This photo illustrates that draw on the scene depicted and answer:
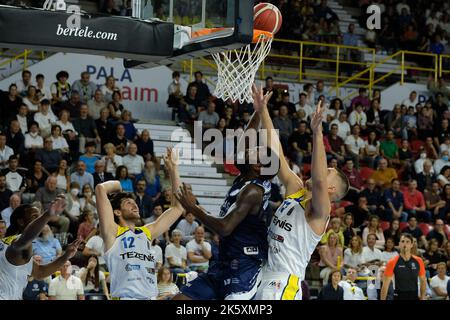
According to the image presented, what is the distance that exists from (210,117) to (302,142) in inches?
74.1

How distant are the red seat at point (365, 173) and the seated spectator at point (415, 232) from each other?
1.67 m

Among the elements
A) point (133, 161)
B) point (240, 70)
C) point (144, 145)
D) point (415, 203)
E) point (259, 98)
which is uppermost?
point (240, 70)

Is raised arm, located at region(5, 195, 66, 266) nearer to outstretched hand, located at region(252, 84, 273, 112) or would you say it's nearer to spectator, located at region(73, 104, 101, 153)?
outstretched hand, located at region(252, 84, 273, 112)

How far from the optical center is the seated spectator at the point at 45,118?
15844 mm

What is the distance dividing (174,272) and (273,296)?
22.1 feet

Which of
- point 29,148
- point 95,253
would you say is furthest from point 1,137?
point 95,253

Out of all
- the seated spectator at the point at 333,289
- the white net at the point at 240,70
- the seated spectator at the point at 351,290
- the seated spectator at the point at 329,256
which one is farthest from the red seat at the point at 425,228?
the white net at the point at 240,70

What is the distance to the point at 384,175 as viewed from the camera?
18469mm

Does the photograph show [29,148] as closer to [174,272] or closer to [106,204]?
[174,272]

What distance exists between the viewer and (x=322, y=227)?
7555 mm

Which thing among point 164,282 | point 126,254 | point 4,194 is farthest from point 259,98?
point 4,194

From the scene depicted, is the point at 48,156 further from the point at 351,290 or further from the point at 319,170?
the point at 319,170

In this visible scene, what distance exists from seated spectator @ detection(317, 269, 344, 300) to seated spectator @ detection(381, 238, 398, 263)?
2124 millimetres

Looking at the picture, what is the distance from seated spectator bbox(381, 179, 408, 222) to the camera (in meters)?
17.5
